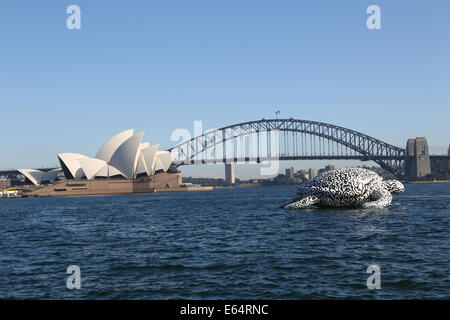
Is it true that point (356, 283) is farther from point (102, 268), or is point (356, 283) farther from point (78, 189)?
point (78, 189)

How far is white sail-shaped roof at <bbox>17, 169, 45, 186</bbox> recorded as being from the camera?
460ft

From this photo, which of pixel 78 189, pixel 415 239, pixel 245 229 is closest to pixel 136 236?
pixel 245 229

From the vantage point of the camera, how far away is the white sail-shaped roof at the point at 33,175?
140 meters

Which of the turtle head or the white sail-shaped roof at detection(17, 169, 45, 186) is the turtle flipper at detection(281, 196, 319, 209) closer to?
the turtle head

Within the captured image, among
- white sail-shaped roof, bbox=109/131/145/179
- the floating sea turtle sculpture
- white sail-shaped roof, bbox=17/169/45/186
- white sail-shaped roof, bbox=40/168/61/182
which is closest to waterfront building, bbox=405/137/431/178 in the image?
white sail-shaped roof, bbox=109/131/145/179

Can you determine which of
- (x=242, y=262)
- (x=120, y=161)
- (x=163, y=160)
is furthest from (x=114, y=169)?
(x=242, y=262)

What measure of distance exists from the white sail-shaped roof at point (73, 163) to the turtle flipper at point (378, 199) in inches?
4412

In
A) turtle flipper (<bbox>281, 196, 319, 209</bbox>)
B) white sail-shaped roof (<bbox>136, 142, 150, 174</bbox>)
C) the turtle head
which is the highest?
white sail-shaped roof (<bbox>136, 142, 150, 174</bbox>)

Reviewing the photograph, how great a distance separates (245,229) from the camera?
55.9ft

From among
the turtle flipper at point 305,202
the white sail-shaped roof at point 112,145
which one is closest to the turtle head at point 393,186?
the turtle flipper at point 305,202

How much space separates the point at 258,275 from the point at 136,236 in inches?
343

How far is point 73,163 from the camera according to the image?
124688 mm

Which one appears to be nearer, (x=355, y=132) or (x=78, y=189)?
(x=78, y=189)

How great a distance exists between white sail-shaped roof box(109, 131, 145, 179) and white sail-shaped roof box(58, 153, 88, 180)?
11.9m
